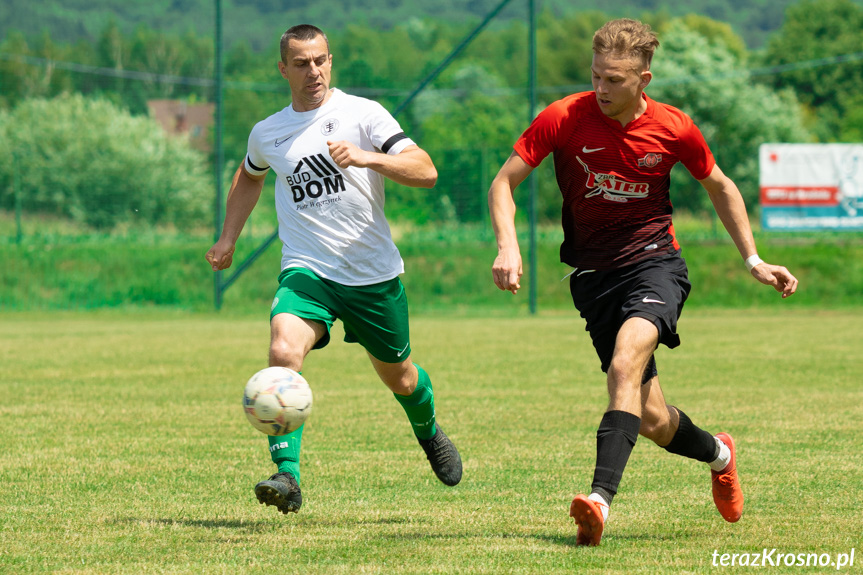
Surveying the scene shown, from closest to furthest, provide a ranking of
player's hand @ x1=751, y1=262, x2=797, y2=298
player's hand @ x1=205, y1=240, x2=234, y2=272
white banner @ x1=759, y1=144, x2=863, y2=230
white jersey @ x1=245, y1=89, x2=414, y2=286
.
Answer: player's hand @ x1=751, y1=262, x2=797, y2=298, white jersey @ x1=245, y1=89, x2=414, y2=286, player's hand @ x1=205, y1=240, x2=234, y2=272, white banner @ x1=759, y1=144, x2=863, y2=230

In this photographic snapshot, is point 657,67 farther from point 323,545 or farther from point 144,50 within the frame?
point 323,545

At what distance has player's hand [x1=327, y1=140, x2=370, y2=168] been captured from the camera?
17.0 ft

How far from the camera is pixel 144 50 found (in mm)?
33125

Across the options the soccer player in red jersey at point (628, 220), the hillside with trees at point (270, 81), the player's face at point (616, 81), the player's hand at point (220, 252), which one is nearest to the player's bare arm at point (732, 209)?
the soccer player in red jersey at point (628, 220)

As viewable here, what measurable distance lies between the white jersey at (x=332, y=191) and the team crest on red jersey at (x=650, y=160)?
1.22 m

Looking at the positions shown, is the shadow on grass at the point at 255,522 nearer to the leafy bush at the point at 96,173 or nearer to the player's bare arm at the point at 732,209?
the player's bare arm at the point at 732,209

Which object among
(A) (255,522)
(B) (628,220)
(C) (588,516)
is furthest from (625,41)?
(A) (255,522)

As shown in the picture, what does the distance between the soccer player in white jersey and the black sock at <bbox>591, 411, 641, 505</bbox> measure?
133cm

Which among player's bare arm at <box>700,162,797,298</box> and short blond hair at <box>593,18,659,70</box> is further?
player's bare arm at <box>700,162,797,298</box>

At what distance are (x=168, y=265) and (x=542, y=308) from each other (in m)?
7.37

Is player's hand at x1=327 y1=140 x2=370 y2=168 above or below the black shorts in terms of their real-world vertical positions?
above

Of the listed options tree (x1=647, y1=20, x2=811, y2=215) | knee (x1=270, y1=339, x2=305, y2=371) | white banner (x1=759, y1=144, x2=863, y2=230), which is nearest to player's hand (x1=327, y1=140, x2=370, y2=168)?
knee (x1=270, y1=339, x2=305, y2=371)

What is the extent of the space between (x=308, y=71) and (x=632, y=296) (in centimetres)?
196

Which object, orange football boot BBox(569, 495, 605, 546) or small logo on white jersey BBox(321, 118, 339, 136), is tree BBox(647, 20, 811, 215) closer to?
small logo on white jersey BBox(321, 118, 339, 136)
